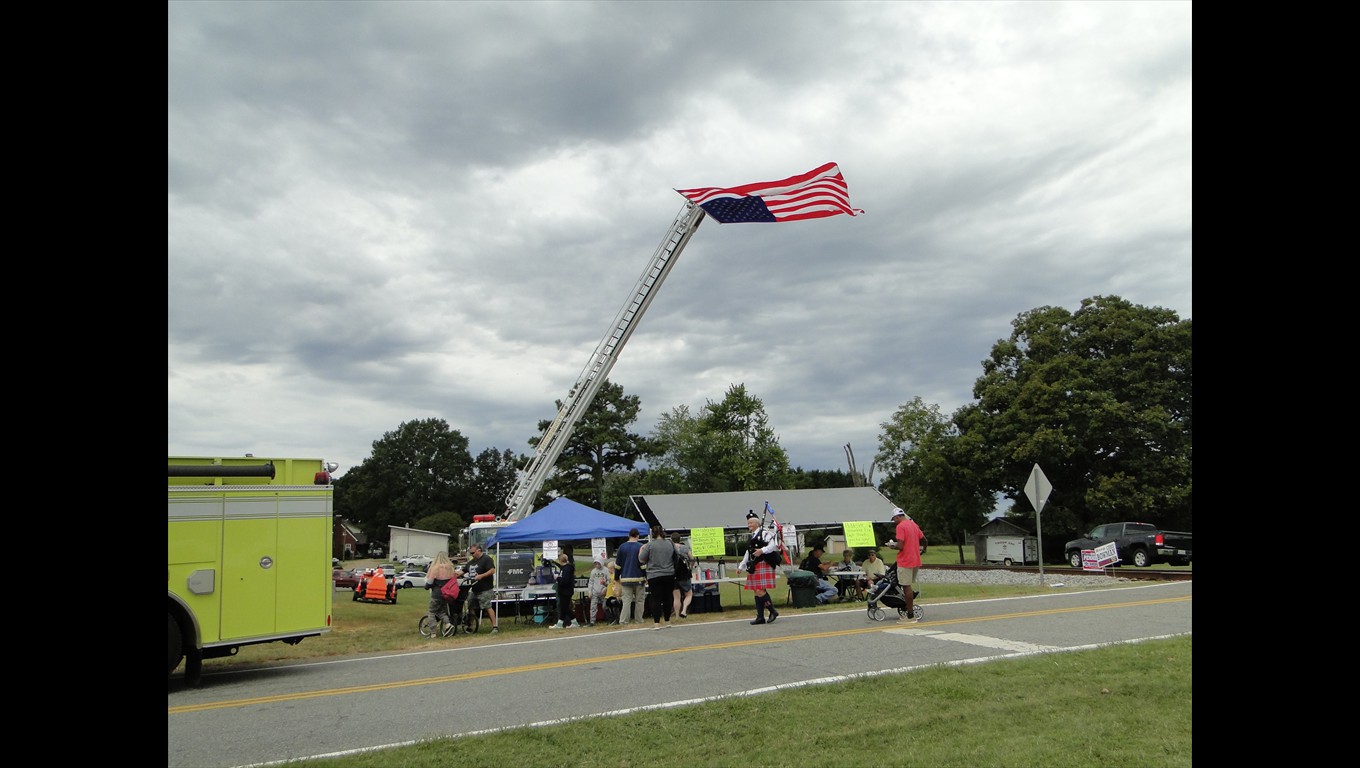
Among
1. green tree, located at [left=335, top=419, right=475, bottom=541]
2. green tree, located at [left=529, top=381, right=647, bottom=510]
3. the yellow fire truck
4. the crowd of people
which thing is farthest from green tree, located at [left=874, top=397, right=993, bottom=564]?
green tree, located at [left=335, top=419, right=475, bottom=541]

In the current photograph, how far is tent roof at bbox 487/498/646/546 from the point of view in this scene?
62.8ft

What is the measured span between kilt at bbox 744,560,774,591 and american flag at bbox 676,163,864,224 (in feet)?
32.8

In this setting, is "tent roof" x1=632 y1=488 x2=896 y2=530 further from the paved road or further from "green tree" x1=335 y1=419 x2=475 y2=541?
"green tree" x1=335 y1=419 x2=475 y2=541

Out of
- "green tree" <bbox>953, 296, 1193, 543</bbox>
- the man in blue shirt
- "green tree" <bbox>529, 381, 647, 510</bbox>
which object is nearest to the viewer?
the man in blue shirt

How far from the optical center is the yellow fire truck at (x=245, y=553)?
10.8 metres

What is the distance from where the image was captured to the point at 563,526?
1950cm

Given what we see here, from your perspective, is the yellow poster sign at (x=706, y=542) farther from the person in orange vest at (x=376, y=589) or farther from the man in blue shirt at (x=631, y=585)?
the person in orange vest at (x=376, y=589)

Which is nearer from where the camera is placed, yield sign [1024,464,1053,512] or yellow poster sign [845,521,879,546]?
yellow poster sign [845,521,879,546]

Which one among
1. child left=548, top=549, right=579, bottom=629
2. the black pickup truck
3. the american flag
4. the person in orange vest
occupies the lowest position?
the person in orange vest

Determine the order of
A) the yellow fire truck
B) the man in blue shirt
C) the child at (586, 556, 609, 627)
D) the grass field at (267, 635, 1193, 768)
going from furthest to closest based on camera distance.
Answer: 1. the child at (586, 556, 609, 627)
2. the man in blue shirt
3. the yellow fire truck
4. the grass field at (267, 635, 1193, 768)

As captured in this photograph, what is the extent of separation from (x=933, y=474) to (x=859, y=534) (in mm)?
31706

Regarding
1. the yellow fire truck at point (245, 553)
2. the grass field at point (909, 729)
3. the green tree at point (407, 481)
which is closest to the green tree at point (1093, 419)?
the grass field at point (909, 729)
